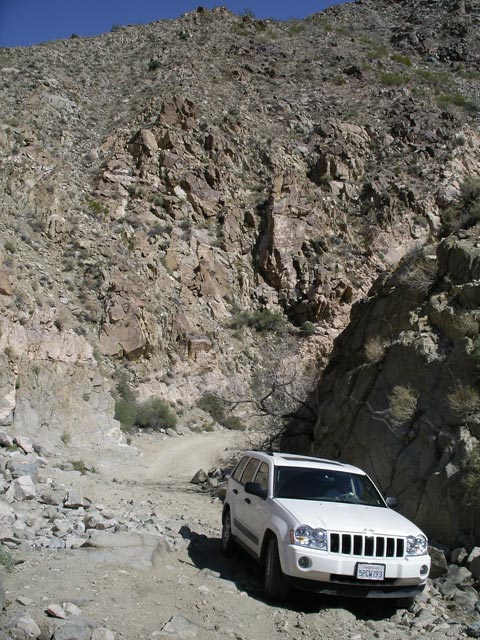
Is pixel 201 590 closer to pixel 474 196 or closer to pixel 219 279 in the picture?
pixel 474 196

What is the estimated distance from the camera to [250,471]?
7.81m

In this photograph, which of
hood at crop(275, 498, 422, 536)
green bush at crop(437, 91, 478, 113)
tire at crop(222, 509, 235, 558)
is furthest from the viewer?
green bush at crop(437, 91, 478, 113)

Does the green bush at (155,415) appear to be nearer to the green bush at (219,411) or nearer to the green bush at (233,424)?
the green bush at (219,411)

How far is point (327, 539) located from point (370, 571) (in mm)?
498

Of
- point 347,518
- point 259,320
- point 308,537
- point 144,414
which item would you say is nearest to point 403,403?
point 347,518

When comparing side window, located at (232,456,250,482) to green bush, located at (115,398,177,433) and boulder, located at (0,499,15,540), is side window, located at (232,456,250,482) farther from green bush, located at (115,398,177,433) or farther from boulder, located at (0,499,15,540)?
green bush, located at (115,398,177,433)

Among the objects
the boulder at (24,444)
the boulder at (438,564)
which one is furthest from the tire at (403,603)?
the boulder at (24,444)

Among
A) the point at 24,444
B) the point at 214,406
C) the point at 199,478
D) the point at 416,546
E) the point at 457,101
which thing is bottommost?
the point at 214,406

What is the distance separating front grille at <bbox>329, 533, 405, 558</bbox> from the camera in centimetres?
566

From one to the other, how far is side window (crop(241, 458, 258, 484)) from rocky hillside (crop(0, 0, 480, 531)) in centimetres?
457

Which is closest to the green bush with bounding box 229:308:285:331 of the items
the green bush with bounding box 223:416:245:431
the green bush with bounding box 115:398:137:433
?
the green bush with bounding box 223:416:245:431

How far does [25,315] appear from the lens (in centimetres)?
1997

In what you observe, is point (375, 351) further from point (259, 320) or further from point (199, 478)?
point (259, 320)

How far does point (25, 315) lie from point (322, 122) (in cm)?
2627
